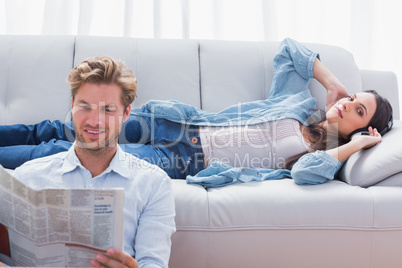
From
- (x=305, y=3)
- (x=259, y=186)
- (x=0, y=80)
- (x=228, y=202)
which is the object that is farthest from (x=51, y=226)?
(x=305, y=3)

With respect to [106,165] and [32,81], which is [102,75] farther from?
[32,81]

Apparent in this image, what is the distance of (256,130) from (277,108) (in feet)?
0.55

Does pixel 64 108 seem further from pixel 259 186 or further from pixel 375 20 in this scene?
pixel 375 20

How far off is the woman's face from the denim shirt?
14 centimetres

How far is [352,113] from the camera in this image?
5.82ft

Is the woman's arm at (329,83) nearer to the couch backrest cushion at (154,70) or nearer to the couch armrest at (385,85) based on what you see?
the couch backrest cushion at (154,70)

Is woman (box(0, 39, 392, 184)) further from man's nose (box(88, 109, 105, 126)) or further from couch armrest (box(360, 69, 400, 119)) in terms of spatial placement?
man's nose (box(88, 109, 105, 126))

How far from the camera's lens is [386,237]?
4.31 ft

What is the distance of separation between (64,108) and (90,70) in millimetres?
906

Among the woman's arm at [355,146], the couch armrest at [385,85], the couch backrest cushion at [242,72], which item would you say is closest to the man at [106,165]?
the woman's arm at [355,146]

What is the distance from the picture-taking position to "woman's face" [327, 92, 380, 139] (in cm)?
175

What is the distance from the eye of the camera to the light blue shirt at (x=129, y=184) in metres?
1.03

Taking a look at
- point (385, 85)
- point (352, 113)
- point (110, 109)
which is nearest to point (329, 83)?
point (352, 113)

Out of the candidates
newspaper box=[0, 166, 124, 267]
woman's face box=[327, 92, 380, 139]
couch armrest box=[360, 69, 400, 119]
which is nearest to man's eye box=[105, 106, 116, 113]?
newspaper box=[0, 166, 124, 267]
